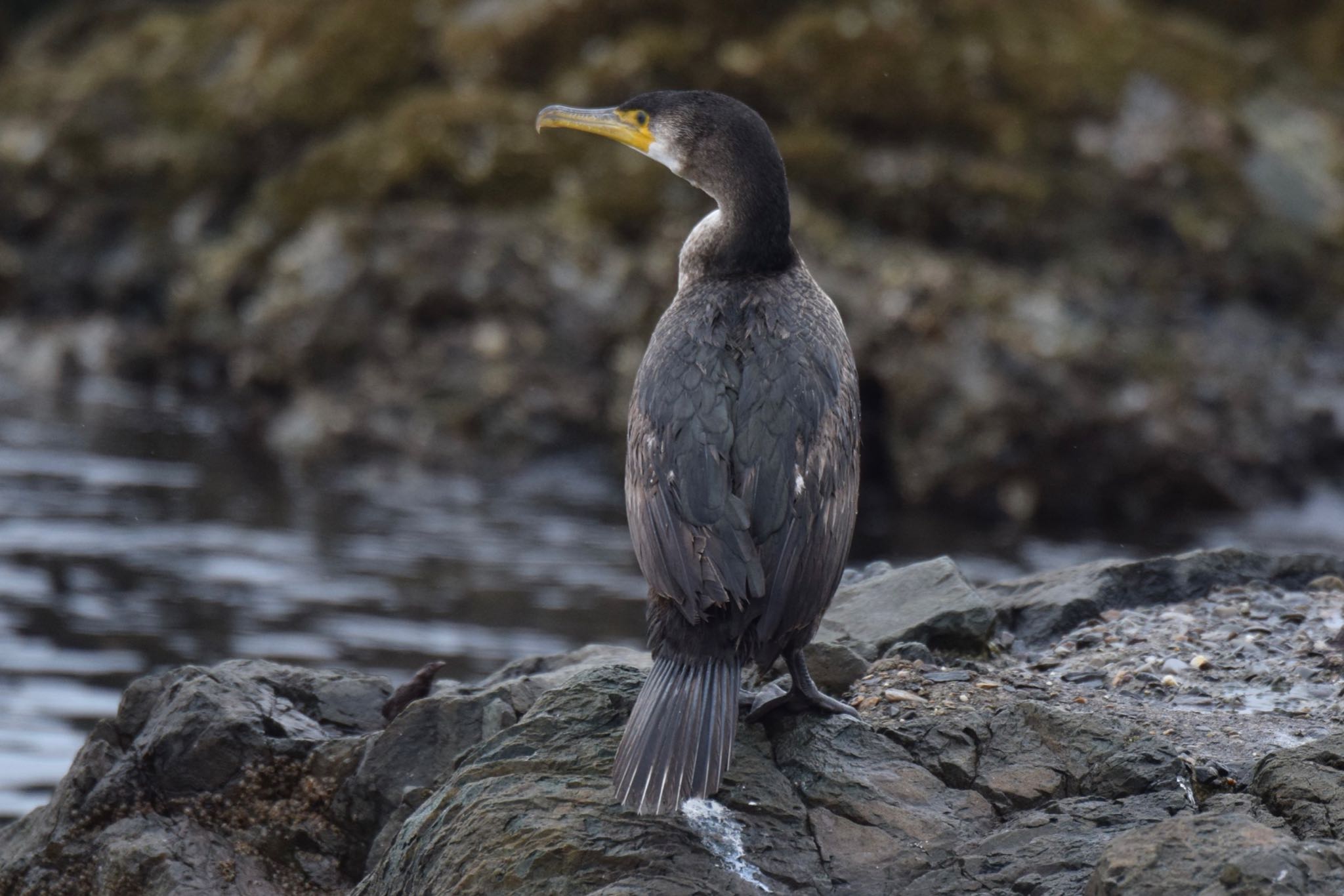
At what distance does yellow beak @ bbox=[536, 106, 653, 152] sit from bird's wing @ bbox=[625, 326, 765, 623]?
4.44ft

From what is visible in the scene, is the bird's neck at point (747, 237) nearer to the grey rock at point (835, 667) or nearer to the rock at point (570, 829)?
the grey rock at point (835, 667)

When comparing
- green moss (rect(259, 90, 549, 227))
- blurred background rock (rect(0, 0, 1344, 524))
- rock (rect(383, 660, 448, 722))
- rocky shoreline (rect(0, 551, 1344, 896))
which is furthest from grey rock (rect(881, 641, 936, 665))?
green moss (rect(259, 90, 549, 227))

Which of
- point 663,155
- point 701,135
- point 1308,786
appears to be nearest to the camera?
point 1308,786

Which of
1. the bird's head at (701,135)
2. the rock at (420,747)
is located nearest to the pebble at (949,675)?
the rock at (420,747)

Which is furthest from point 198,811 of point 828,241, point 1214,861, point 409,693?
point 828,241

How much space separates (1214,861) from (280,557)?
1096 centimetres

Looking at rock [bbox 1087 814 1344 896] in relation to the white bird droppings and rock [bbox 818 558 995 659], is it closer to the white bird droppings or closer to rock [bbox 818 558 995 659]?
the white bird droppings

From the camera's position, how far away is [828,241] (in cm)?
1684

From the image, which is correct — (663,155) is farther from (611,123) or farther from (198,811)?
(198,811)

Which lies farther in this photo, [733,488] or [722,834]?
[733,488]

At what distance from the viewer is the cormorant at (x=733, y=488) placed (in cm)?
477

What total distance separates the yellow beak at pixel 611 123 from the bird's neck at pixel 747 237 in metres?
0.53

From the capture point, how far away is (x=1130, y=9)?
20625 millimetres

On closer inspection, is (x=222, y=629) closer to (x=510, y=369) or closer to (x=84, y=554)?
(x=84, y=554)
